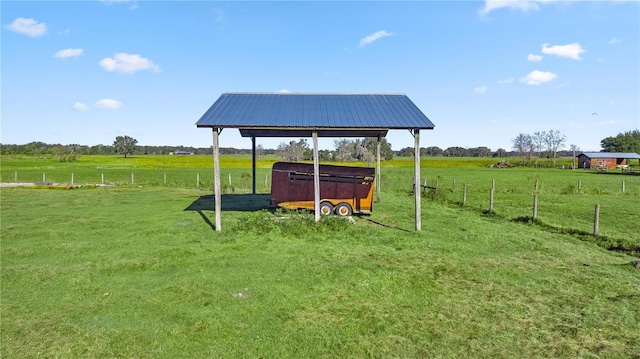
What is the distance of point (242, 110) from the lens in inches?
552

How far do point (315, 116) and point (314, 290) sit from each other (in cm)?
788

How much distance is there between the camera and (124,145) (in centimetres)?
13525

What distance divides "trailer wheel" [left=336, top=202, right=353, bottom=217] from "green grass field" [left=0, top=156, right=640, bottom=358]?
1.44m

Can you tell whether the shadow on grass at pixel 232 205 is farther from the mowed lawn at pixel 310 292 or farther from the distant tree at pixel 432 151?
the distant tree at pixel 432 151

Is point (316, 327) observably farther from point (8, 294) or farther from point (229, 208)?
point (229, 208)

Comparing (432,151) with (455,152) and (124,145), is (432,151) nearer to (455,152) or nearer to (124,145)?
(455,152)

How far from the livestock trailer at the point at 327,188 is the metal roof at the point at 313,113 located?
1569 millimetres

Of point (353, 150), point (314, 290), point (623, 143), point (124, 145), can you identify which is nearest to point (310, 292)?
point (314, 290)

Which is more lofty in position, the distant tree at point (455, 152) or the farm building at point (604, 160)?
the distant tree at point (455, 152)

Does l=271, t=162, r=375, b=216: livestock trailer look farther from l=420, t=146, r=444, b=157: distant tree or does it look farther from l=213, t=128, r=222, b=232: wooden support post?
l=420, t=146, r=444, b=157: distant tree

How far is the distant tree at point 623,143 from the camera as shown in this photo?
96312 millimetres

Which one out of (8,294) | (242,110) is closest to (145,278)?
(8,294)

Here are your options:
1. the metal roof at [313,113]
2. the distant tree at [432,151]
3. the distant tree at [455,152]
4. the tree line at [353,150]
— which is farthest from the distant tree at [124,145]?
the metal roof at [313,113]

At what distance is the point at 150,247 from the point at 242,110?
6.20 metres
